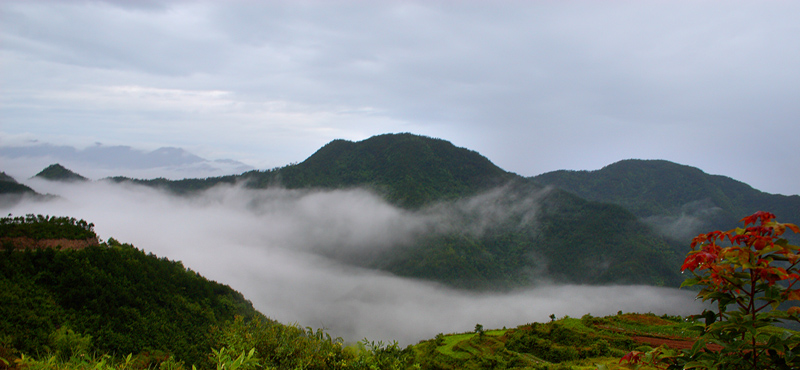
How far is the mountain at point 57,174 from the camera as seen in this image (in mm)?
139500

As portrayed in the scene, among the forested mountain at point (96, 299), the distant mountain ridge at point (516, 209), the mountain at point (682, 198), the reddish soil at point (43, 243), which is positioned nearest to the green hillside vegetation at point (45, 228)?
the forested mountain at point (96, 299)

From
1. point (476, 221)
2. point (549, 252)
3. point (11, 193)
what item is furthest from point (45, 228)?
point (476, 221)

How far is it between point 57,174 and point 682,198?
788 feet

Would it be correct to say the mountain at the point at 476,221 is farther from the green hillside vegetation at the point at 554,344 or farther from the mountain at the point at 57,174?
the green hillside vegetation at the point at 554,344

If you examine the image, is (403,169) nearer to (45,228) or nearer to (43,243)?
(45,228)

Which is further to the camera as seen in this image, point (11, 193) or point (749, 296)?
point (11, 193)

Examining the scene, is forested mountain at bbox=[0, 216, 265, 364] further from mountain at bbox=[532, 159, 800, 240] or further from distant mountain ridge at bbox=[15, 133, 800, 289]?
mountain at bbox=[532, 159, 800, 240]

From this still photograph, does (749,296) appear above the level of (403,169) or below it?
below

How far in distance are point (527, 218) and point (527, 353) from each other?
135809mm

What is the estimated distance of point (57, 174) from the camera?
140 m

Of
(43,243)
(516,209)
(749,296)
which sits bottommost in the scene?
(43,243)

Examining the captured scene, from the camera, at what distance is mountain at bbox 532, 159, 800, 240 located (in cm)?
13350

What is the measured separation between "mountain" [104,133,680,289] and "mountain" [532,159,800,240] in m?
31.2

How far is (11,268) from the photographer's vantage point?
86.5 feet
